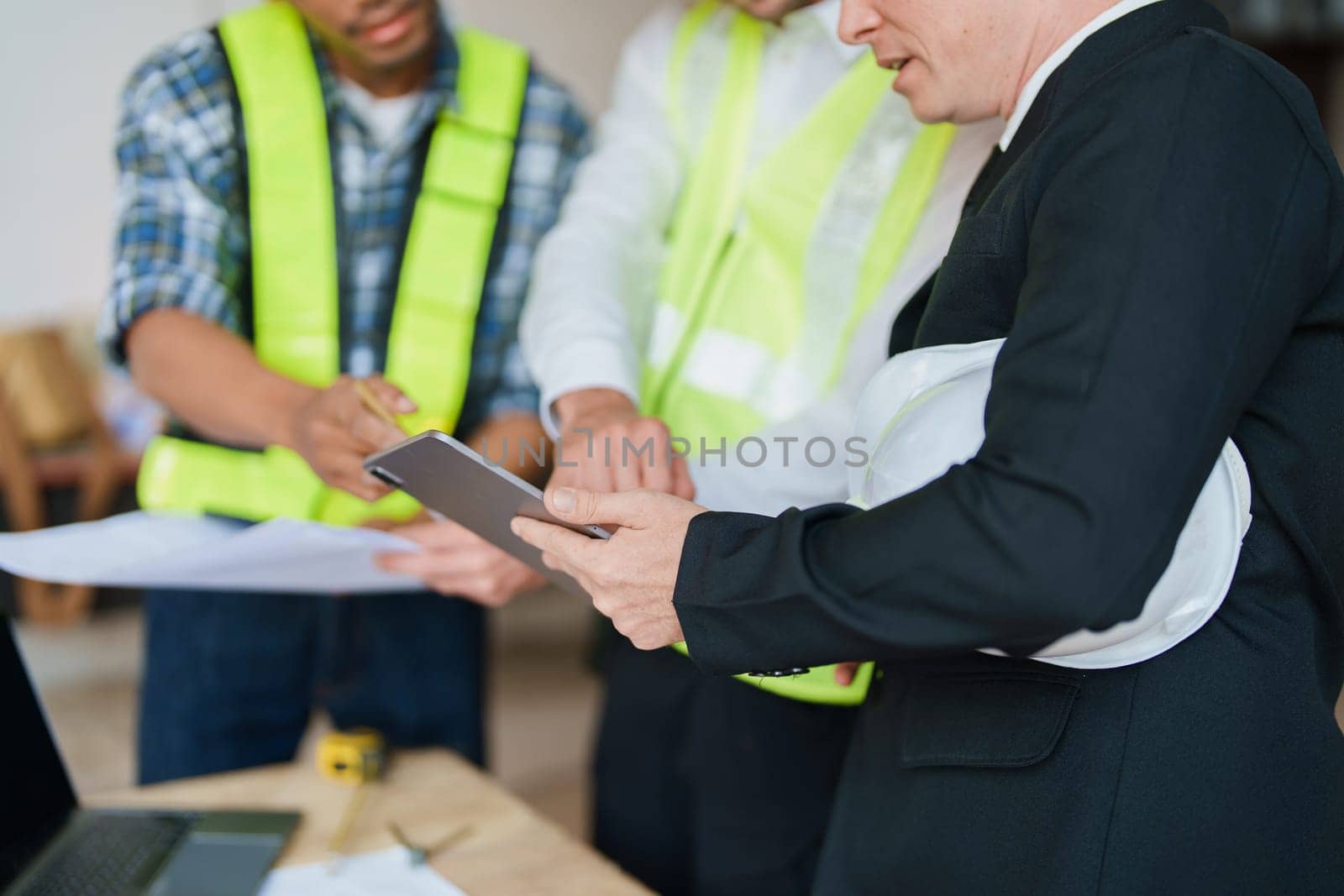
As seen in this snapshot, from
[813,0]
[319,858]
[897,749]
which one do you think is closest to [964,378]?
[897,749]

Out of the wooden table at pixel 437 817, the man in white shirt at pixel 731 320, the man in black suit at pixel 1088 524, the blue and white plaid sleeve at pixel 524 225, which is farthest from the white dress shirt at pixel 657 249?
the wooden table at pixel 437 817

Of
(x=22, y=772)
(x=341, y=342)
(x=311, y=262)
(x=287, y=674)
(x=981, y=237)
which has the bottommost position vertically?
(x=287, y=674)

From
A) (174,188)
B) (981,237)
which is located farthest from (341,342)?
(981,237)

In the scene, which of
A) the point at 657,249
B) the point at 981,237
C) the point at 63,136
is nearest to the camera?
the point at 981,237

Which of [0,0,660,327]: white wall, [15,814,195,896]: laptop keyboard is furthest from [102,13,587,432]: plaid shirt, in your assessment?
[0,0,660,327]: white wall

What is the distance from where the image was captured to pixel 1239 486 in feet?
2.53

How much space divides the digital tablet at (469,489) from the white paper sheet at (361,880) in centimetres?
30

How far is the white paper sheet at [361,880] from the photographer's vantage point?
3.59 ft

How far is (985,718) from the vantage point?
89 centimetres

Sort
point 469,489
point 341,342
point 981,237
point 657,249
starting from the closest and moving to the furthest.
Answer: point 981,237 → point 469,489 → point 657,249 → point 341,342

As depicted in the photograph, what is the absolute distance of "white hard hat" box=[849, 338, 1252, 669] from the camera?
0.76 metres

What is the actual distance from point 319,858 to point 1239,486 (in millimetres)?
897

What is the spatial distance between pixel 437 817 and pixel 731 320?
624 mm

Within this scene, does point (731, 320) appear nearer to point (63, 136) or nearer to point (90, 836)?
point (90, 836)
